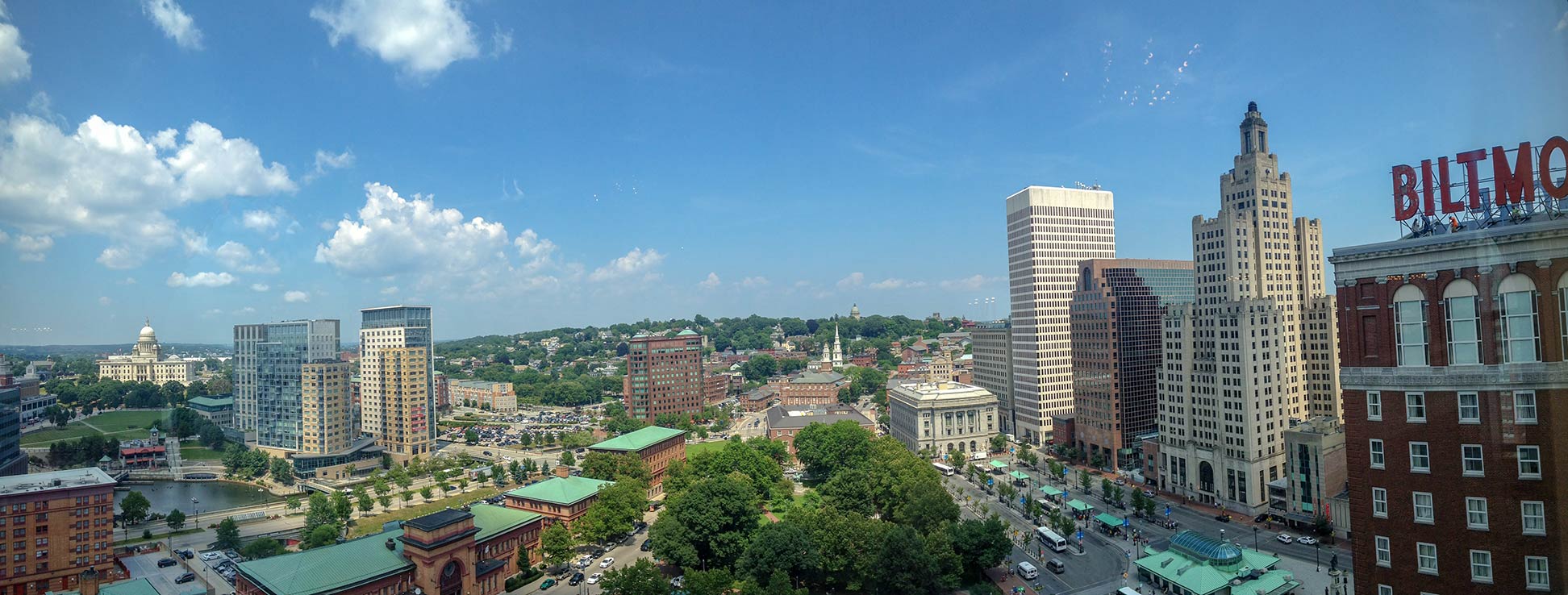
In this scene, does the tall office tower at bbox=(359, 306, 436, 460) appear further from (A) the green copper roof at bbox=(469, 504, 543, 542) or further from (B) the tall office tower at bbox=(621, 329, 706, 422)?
(A) the green copper roof at bbox=(469, 504, 543, 542)

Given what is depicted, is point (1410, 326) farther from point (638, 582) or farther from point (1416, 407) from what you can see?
point (638, 582)

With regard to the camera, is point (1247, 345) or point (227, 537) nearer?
point (227, 537)

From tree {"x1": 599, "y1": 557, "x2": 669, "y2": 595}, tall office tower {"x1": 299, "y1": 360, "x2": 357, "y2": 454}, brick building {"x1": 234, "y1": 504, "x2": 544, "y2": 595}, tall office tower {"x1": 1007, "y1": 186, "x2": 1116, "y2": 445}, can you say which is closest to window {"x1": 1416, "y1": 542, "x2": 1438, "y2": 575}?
tree {"x1": 599, "y1": 557, "x2": 669, "y2": 595}

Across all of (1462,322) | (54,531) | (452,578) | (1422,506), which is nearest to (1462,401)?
(1462,322)

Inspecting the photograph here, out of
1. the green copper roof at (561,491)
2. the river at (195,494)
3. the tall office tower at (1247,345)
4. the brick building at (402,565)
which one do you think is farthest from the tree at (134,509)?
the tall office tower at (1247,345)

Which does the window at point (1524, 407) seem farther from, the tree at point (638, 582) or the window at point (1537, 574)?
the tree at point (638, 582)

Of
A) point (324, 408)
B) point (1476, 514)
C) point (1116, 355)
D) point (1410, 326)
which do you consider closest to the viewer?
point (1476, 514)

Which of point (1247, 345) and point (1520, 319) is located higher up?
point (1520, 319)

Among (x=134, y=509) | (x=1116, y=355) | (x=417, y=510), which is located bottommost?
(x=417, y=510)
